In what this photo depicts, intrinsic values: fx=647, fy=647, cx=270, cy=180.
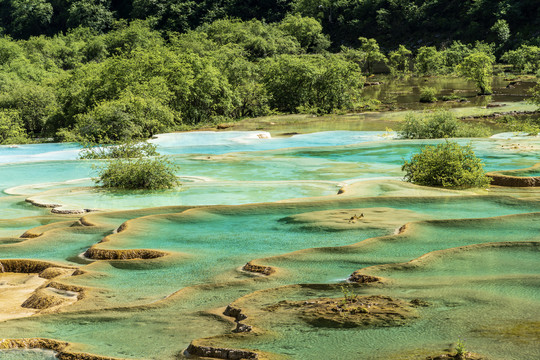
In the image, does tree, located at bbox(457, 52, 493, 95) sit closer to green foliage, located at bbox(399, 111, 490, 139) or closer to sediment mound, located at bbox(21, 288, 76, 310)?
green foliage, located at bbox(399, 111, 490, 139)

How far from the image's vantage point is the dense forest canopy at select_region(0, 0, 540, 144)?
35562mm

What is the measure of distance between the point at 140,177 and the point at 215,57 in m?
27.7

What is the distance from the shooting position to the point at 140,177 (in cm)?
1761

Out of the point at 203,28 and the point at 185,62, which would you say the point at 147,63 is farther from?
the point at 203,28

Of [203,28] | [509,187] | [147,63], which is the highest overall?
[203,28]

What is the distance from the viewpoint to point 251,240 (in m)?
10.4

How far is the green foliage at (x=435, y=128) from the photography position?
91.8 feet

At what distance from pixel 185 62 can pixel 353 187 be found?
84.5 feet

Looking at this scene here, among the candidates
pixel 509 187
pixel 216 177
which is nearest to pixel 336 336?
pixel 509 187

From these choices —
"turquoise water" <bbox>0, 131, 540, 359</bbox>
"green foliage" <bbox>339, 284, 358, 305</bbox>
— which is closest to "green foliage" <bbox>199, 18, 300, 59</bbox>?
"turquoise water" <bbox>0, 131, 540, 359</bbox>

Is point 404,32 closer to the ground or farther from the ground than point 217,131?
farther from the ground

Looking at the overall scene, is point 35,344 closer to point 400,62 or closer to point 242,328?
point 242,328

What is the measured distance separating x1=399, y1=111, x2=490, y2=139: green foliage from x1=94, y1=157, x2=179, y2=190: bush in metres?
13.7

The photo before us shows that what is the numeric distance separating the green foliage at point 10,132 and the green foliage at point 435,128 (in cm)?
1974
